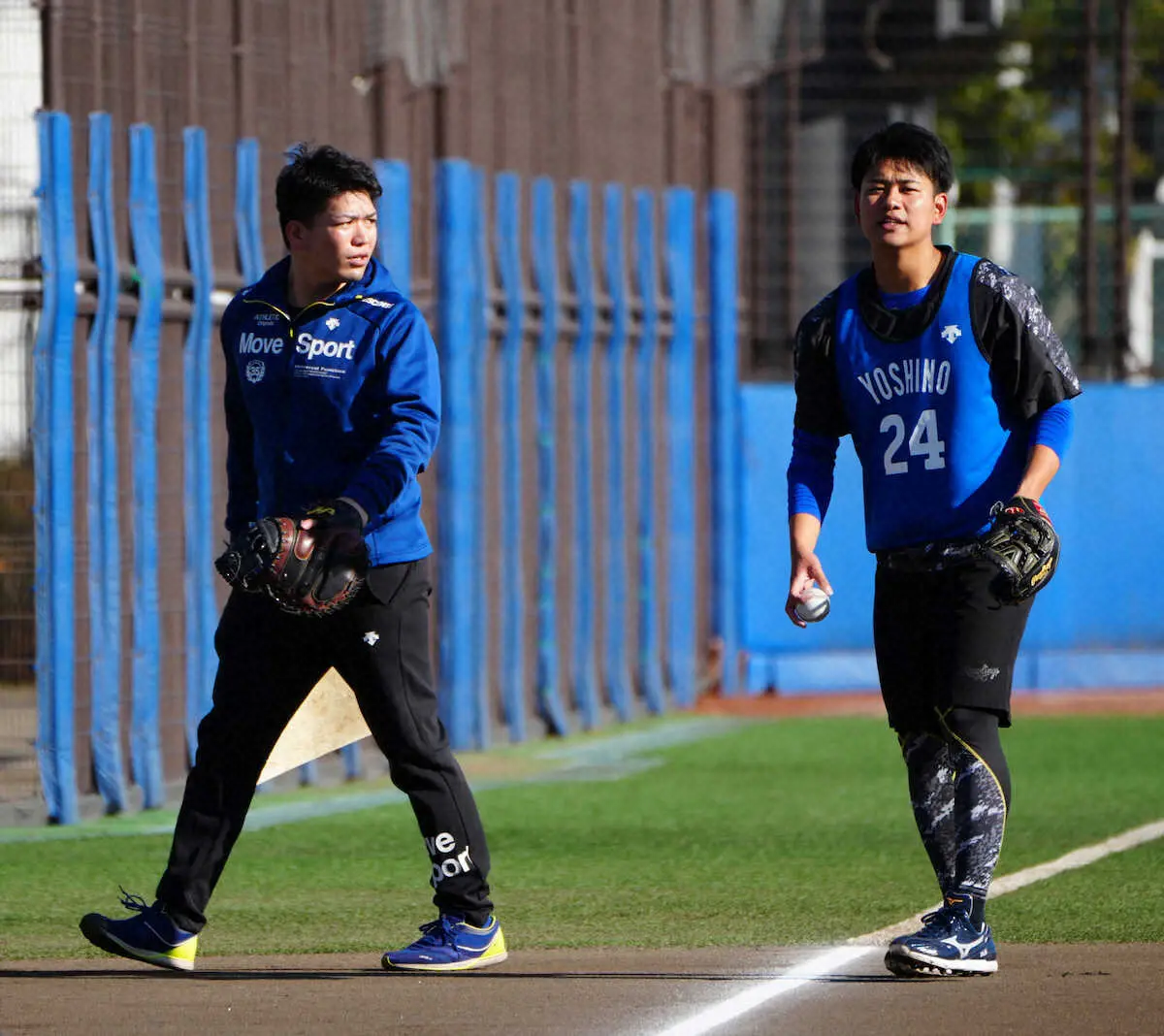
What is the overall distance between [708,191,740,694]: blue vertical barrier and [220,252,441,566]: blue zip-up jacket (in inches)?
362

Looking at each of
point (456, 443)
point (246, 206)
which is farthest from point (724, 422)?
point (246, 206)

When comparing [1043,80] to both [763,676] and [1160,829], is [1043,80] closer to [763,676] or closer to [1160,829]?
[763,676]

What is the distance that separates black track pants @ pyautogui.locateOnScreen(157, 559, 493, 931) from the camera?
21.0 feet

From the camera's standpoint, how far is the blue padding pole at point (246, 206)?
10.9 meters

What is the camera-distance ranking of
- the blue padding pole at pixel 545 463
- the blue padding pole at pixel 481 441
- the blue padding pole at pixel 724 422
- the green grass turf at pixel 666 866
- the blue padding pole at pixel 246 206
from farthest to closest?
the blue padding pole at pixel 724 422, the blue padding pole at pixel 545 463, the blue padding pole at pixel 481 441, the blue padding pole at pixel 246 206, the green grass turf at pixel 666 866

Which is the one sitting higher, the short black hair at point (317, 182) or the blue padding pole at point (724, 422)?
the short black hair at point (317, 182)

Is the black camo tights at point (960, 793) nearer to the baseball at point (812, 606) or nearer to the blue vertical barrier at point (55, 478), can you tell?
the baseball at point (812, 606)

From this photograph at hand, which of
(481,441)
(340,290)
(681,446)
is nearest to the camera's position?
(340,290)

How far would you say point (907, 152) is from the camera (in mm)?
6395

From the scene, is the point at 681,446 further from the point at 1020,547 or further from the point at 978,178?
the point at 1020,547

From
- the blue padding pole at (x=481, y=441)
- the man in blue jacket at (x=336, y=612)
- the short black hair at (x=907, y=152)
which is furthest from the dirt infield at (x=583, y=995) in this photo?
the blue padding pole at (x=481, y=441)

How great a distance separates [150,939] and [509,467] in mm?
6832

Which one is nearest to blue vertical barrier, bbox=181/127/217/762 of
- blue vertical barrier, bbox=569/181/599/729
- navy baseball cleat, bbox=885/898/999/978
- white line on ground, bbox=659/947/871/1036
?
blue vertical barrier, bbox=569/181/599/729

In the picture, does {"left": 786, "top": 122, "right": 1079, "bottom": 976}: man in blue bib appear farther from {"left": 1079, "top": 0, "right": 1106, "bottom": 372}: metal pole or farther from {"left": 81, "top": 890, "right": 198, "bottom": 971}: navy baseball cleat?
{"left": 1079, "top": 0, "right": 1106, "bottom": 372}: metal pole
